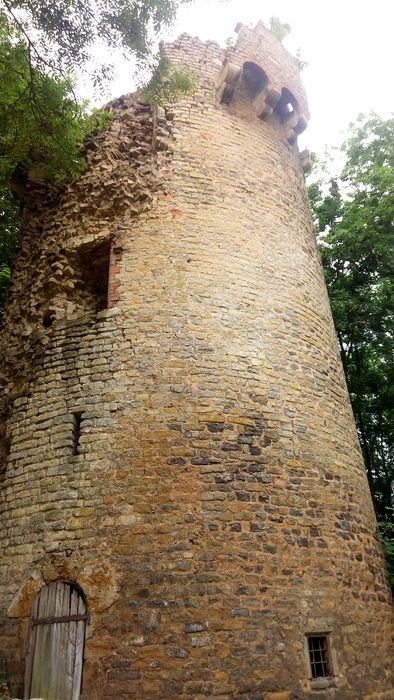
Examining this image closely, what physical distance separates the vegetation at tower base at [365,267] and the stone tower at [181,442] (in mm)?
5019

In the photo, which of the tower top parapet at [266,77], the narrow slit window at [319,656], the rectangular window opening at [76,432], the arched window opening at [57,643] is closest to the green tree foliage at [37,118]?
the tower top parapet at [266,77]

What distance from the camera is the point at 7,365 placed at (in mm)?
7688

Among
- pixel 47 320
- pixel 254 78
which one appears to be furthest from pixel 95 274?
pixel 254 78

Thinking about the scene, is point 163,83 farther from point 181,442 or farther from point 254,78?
point 181,442

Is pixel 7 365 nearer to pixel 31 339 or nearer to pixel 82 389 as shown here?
pixel 31 339

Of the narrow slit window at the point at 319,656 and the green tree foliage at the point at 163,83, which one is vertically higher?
the green tree foliage at the point at 163,83

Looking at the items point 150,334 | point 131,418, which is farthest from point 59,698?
point 150,334

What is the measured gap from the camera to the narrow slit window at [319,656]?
219 inches

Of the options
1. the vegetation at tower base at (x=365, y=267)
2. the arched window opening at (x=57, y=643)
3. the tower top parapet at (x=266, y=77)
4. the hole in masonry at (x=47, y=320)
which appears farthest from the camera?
the vegetation at tower base at (x=365, y=267)

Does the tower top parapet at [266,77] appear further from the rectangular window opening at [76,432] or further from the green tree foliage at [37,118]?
the rectangular window opening at [76,432]

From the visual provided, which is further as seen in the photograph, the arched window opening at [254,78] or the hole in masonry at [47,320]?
the arched window opening at [254,78]

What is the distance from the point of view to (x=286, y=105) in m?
9.82

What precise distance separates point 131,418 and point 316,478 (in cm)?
239

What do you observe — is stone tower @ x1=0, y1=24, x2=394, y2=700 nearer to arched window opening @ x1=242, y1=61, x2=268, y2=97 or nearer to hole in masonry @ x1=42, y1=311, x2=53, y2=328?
hole in masonry @ x1=42, y1=311, x2=53, y2=328
